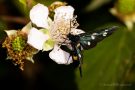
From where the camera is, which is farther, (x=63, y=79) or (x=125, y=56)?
(x=63, y=79)

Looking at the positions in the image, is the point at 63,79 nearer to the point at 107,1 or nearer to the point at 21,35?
the point at 107,1

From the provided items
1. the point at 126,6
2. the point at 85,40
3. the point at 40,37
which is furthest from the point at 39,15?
the point at 126,6

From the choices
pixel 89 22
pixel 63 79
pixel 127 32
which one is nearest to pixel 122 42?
pixel 127 32

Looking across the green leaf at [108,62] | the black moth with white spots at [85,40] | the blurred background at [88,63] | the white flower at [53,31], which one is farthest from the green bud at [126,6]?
the black moth with white spots at [85,40]

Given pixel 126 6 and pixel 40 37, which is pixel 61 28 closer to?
pixel 40 37

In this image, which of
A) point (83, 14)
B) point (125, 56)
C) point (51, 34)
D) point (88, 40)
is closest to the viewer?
point (88, 40)
